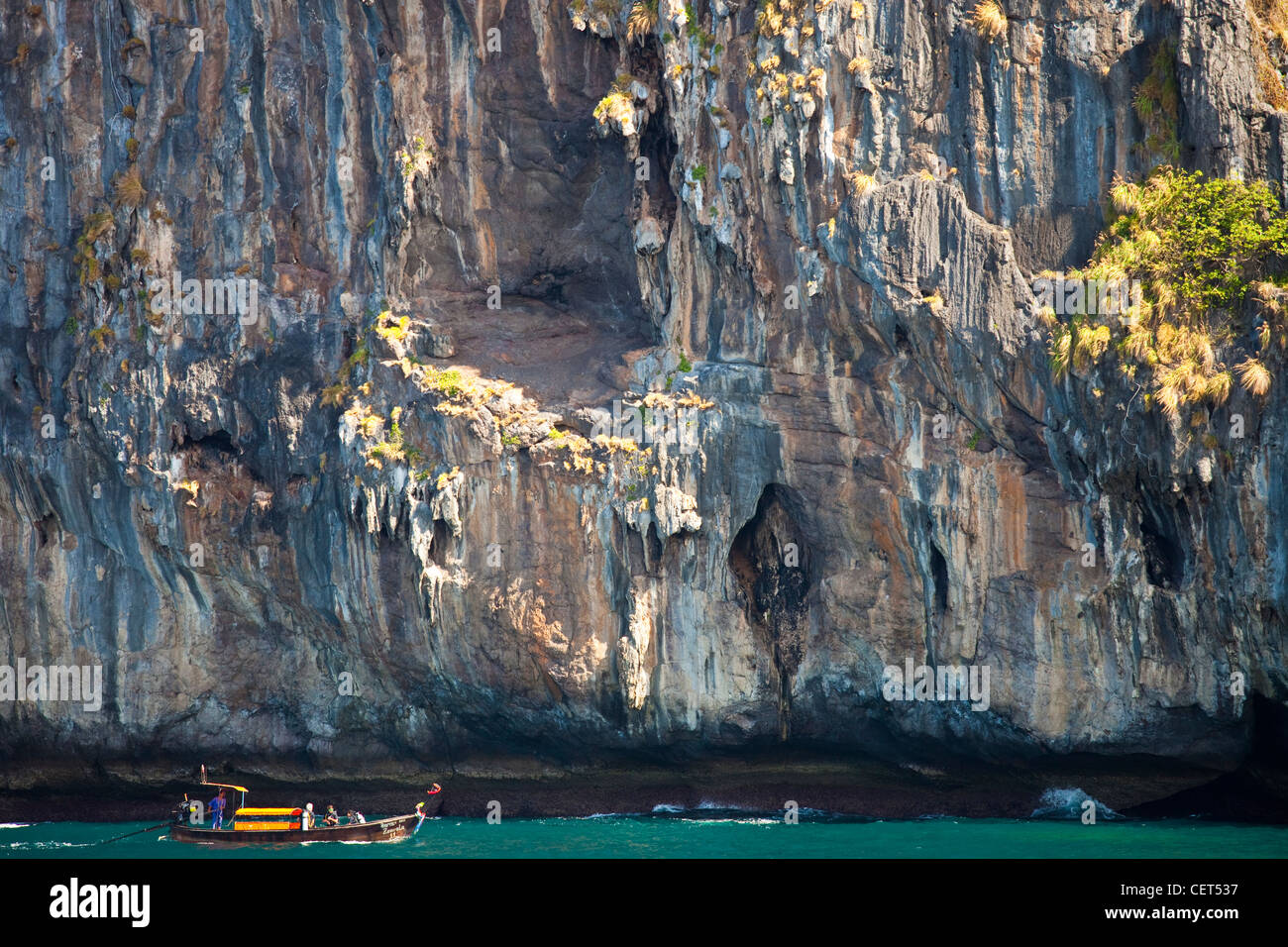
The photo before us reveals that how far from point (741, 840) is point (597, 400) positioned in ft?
36.3

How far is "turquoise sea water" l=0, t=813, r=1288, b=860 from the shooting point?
33.6m

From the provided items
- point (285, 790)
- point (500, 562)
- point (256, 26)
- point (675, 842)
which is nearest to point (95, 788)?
point (285, 790)

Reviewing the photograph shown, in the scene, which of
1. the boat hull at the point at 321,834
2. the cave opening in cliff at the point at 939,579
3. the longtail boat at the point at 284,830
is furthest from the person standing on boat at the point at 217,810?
the cave opening in cliff at the point at 939,579

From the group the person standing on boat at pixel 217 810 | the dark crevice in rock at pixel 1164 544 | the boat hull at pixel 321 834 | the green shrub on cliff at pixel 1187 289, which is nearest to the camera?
the green shrub on cliff at pixel 1187 289

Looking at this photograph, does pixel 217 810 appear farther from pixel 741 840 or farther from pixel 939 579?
pixel 939 579

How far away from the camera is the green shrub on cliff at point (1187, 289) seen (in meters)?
33.3

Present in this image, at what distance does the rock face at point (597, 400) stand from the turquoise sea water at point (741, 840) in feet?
6.57

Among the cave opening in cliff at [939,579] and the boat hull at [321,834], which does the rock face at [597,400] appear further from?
the boat hull at [321,834]

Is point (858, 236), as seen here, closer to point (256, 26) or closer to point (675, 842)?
point (675, 842)

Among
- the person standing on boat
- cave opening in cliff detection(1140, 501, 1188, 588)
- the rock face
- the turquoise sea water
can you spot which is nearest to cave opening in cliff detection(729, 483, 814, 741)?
the rock face

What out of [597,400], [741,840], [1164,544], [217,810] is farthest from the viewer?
[217,810]

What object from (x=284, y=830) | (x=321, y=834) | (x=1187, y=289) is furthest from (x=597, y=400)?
(x=1187, y=289)

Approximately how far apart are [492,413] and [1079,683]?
15.1m

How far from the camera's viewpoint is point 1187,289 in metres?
34.0
